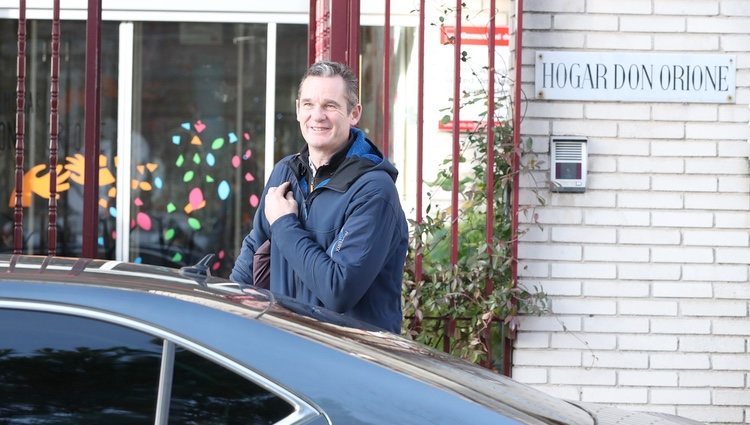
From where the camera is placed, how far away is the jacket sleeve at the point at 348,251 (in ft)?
11.1

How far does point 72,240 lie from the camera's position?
7.45m

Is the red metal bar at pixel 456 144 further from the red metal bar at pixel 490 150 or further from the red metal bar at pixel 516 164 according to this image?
the red metal bar at pixel 516 164

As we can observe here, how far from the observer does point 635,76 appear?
5578 millimetres

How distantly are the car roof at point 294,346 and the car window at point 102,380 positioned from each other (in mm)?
42

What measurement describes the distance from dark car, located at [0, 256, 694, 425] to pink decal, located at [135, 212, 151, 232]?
200 inches

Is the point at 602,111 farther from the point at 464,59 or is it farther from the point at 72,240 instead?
the point at 72,240

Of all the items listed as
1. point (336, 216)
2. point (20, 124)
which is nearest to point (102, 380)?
point (336, 216)

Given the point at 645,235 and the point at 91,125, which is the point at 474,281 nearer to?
the point at 645,235

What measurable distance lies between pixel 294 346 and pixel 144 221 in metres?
5.26

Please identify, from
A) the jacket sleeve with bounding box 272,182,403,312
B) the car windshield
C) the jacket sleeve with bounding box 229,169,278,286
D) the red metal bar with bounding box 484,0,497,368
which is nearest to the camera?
the car windshield

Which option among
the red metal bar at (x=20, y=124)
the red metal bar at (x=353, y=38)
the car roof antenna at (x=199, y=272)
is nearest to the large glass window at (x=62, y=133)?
the red metal bar at (x=20, y=124)

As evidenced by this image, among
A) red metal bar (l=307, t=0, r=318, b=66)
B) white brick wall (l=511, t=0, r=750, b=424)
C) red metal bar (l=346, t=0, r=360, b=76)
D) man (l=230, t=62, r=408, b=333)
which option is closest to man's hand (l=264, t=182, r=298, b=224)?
man (l=230, t=62, r=408, b=333)

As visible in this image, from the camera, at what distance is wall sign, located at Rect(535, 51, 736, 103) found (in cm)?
556

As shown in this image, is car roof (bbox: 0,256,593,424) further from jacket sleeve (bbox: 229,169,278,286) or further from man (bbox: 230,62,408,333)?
jacket sleeve (bbox: 229,169,278,286)
